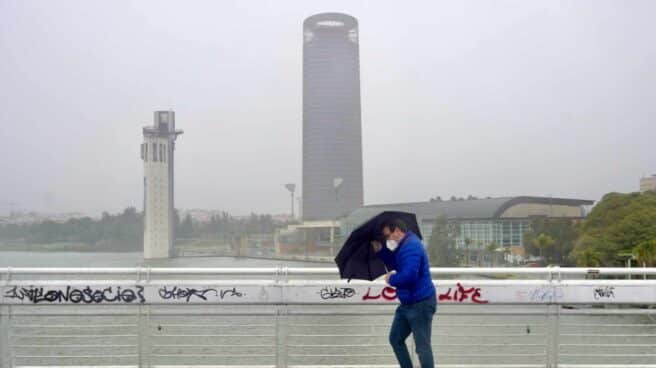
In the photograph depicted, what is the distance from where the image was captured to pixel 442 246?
58562mm

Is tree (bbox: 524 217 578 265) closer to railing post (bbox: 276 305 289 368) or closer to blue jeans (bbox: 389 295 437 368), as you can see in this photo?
railing post (bbox: 276 305 289 368)

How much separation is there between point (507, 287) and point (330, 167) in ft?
397

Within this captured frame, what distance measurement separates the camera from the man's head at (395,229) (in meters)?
3.64

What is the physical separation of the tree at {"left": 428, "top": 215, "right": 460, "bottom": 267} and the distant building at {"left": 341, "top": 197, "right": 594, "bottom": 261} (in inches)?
44.8

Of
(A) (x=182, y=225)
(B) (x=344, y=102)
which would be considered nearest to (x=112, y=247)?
(A) (x=182, y=225)

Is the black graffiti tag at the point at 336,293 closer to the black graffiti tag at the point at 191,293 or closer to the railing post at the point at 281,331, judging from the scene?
the railing post at the point at 281,331

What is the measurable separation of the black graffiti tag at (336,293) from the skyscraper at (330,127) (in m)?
116

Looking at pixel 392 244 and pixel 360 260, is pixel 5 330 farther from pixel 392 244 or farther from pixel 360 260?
pixel 392 244

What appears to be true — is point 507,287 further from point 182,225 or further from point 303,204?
A: point 303,204

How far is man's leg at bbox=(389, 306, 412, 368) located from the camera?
3668mm

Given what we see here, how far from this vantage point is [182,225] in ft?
302

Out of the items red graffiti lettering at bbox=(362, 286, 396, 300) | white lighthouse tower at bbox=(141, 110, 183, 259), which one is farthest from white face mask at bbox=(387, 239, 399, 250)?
white lighthouse tower at bbox=(141, 110, 183, 259)

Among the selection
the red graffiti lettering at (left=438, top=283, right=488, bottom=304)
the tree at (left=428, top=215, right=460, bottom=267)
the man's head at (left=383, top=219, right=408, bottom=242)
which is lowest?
the tree at (left=428, top=215, right=460, bottom=267)

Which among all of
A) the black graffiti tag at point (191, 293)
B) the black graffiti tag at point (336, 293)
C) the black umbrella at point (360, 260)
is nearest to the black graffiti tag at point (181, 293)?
the black graffiti tag at point (191, 293)
